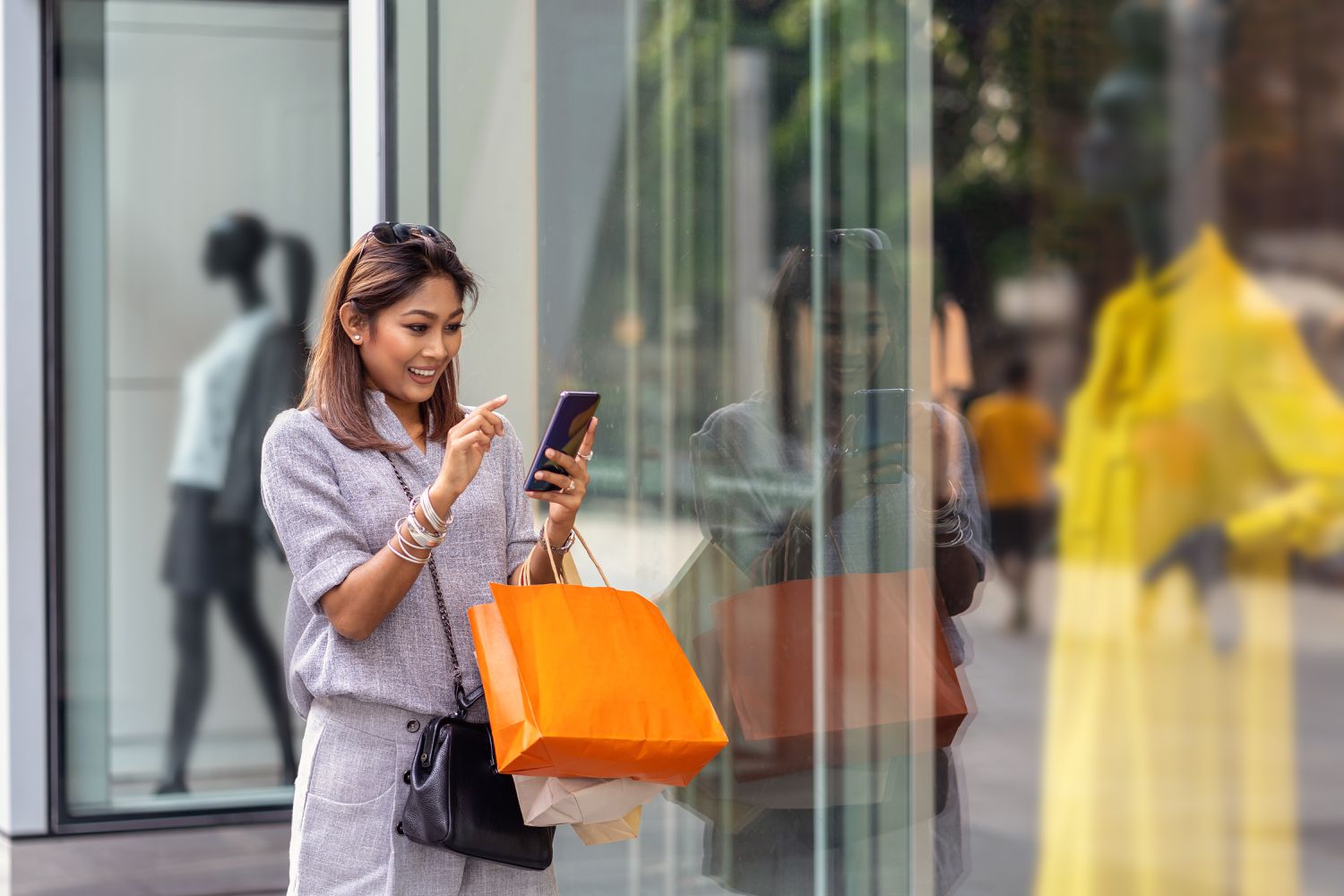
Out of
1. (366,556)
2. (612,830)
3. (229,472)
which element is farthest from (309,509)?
(229,472)

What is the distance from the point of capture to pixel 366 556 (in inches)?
101

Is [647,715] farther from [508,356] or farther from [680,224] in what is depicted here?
[508,356]

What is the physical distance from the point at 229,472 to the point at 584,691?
497 cm

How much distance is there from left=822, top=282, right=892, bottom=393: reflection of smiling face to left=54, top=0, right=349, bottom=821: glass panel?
466 cm

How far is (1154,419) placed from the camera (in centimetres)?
183

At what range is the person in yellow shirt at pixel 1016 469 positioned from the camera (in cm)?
206

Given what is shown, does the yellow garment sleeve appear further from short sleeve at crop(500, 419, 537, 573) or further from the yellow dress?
short sleeve at crop(500, 419, 537, 573)

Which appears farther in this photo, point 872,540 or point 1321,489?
point 872,540

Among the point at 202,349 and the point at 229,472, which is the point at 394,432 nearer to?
the point at 229,472

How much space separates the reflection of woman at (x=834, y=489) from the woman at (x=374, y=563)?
0.41 m

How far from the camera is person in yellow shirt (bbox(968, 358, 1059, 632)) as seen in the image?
Answer: 2.06 meters

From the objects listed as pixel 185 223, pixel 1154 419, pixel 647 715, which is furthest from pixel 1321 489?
pixel 185 223

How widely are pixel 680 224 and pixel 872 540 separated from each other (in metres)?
0.97

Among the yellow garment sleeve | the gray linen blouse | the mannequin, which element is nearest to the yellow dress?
the yellow garment sleeve
